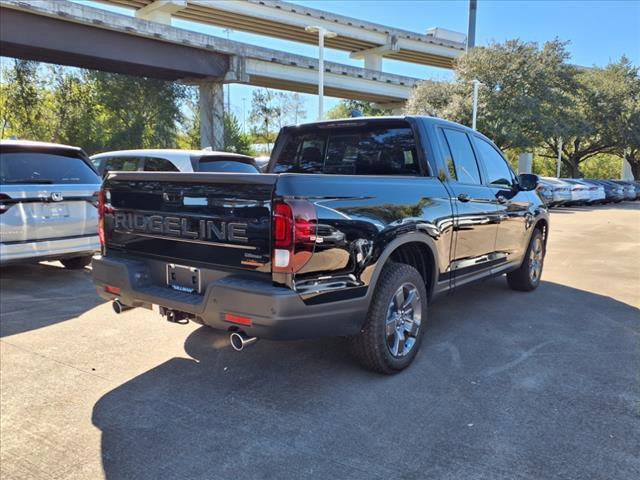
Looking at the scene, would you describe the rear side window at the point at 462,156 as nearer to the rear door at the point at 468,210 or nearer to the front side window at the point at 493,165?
the rear door at the point at 468,210

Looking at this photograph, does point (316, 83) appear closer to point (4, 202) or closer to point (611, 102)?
point (611, 102)

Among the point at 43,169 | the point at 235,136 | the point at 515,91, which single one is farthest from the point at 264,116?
the point at 43,169

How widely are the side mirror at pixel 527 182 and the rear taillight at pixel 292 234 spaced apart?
149 inches

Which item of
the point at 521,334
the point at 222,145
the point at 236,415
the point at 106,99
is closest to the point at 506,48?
the point at 222,145

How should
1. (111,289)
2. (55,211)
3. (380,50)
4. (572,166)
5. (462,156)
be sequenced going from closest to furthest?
(111,289) → (462,156) → (55,211) → (572,166) → (380,50)

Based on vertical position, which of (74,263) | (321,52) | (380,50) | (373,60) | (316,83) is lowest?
(74,263)

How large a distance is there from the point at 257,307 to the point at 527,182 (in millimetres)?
4190

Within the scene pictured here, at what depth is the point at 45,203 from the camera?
→ 6055mm

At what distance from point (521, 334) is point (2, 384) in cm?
430

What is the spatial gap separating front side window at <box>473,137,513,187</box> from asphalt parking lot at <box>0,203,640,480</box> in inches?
56.4

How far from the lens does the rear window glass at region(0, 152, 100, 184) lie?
599 centimetres

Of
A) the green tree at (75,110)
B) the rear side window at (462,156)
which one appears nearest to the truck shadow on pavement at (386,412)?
the rear side window at (462,156)

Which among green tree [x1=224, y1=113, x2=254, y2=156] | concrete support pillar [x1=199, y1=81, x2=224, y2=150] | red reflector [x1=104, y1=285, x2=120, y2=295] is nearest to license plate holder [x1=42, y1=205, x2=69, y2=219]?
red reflector [x1=104, y1=285, x2=120, y2=295]

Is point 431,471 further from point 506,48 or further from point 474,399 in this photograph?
point 506,48
